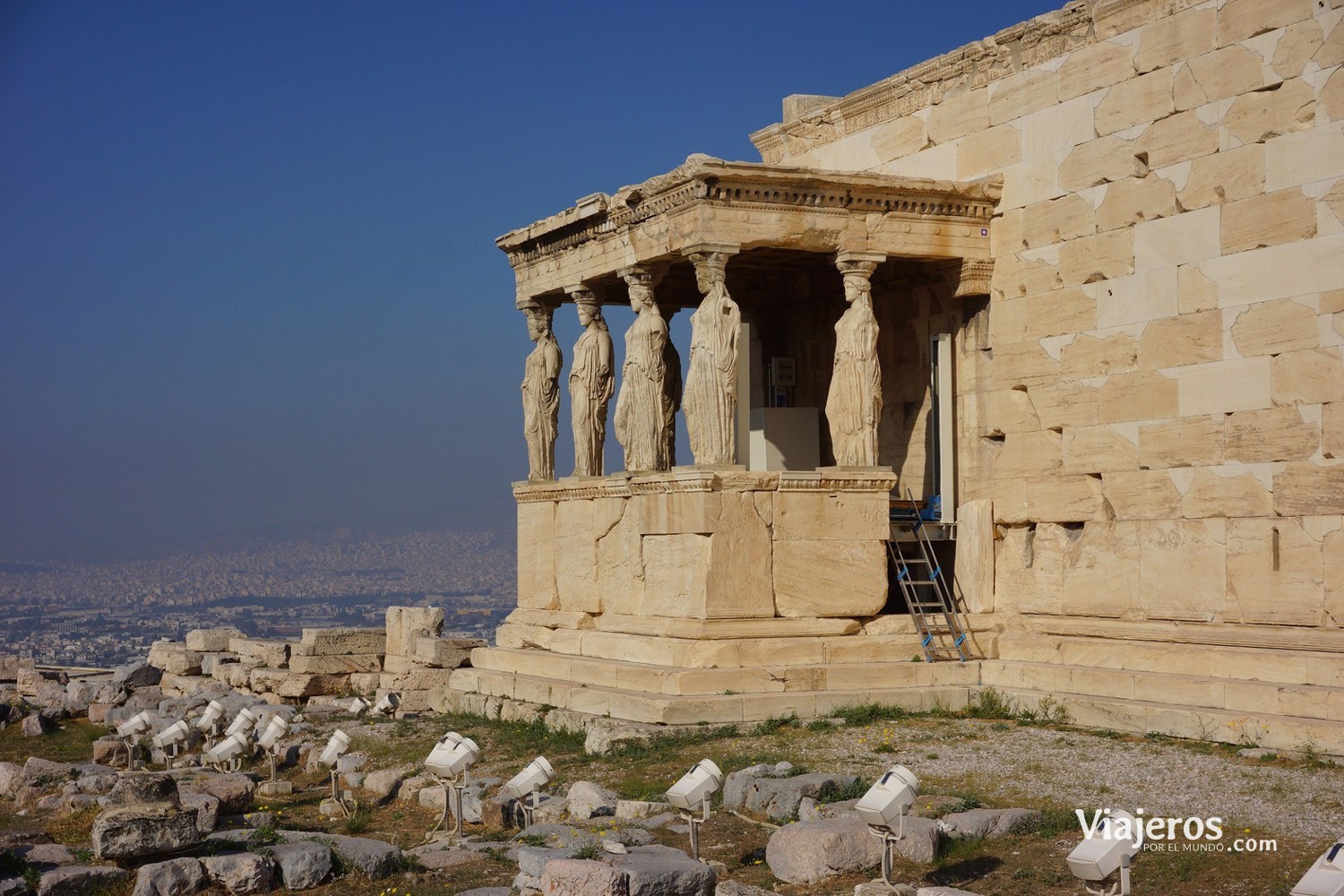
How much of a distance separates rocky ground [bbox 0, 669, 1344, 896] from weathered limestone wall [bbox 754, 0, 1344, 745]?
112 cm

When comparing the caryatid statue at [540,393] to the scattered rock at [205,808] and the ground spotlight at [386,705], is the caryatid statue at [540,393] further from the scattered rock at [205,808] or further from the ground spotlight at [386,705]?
the scattered rock at [205,808]

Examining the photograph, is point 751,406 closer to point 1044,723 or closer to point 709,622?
point 709,622

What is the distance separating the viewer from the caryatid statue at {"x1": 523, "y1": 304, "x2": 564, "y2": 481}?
1878cm

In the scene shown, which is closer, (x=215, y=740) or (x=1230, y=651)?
(x=1230, y=651)

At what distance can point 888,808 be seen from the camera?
27.3 feet

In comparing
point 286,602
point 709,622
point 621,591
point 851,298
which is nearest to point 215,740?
point 621,591

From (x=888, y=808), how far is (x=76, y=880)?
188 inches

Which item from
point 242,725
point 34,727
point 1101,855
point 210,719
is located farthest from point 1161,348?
point 34,727

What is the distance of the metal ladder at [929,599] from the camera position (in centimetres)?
1507

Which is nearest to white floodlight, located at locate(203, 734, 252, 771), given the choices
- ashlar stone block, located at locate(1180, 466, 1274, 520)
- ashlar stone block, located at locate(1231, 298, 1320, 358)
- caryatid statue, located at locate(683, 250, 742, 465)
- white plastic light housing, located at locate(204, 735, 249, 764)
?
white plastic light housing, located at locate(204, 735, 249, 764)

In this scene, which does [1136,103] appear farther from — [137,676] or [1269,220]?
[137,676]

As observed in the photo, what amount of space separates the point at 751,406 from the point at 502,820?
834 centimetres

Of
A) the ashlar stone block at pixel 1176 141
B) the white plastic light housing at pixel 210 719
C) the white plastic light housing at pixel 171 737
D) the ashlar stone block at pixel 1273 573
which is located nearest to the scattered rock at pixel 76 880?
the white plastic light housing at pixel 171 737

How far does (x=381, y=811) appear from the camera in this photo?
13.1 m
